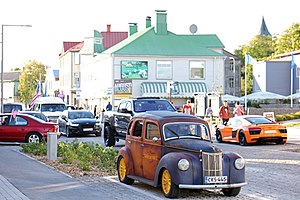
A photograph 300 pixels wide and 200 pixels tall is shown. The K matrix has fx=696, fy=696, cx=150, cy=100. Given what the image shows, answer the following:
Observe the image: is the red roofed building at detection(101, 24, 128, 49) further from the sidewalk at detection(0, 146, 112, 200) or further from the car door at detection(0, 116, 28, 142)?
the sidewalk at detection(0, 146, 112, 200)

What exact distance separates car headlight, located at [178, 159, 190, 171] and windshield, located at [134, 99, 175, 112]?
14.4 m

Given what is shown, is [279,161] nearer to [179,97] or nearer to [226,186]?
[226,186]

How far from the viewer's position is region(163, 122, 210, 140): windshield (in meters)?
13.7

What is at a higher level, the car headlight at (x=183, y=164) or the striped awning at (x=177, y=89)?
the striped awning at (x=177, y=89)

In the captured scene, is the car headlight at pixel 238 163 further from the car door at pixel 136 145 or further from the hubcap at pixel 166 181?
the car door at pixel 136 145

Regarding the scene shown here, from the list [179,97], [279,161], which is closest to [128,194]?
[279,161]

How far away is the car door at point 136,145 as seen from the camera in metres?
14.3

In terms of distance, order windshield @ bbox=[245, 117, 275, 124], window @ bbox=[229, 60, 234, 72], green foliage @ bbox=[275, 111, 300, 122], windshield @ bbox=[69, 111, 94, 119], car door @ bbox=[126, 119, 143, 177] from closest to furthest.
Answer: car door @ bbox=[126, 119, 143, 177]
windshield @ bbox=[245, 117, 275, 124]
windshield @ bbox=[69, 111, 94, 119]
green foliage @ bbox=[275, 111, 300, 122]
window @ bbox=[229, 60, 234, 72]

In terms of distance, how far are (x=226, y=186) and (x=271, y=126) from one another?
16.2 metres

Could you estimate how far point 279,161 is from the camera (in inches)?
808

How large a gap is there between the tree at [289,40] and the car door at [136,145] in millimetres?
95706

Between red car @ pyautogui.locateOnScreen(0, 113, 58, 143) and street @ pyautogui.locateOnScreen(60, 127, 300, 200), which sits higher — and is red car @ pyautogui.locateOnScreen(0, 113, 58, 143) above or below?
above

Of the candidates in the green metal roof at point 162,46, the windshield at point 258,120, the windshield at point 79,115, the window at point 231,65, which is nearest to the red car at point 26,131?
the windshield at point 258,120

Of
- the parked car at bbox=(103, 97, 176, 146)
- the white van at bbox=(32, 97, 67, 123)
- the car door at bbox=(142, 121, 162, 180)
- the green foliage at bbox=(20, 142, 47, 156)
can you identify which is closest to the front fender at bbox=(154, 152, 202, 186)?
the car door at bbox=(142, 121, 162, 180)
